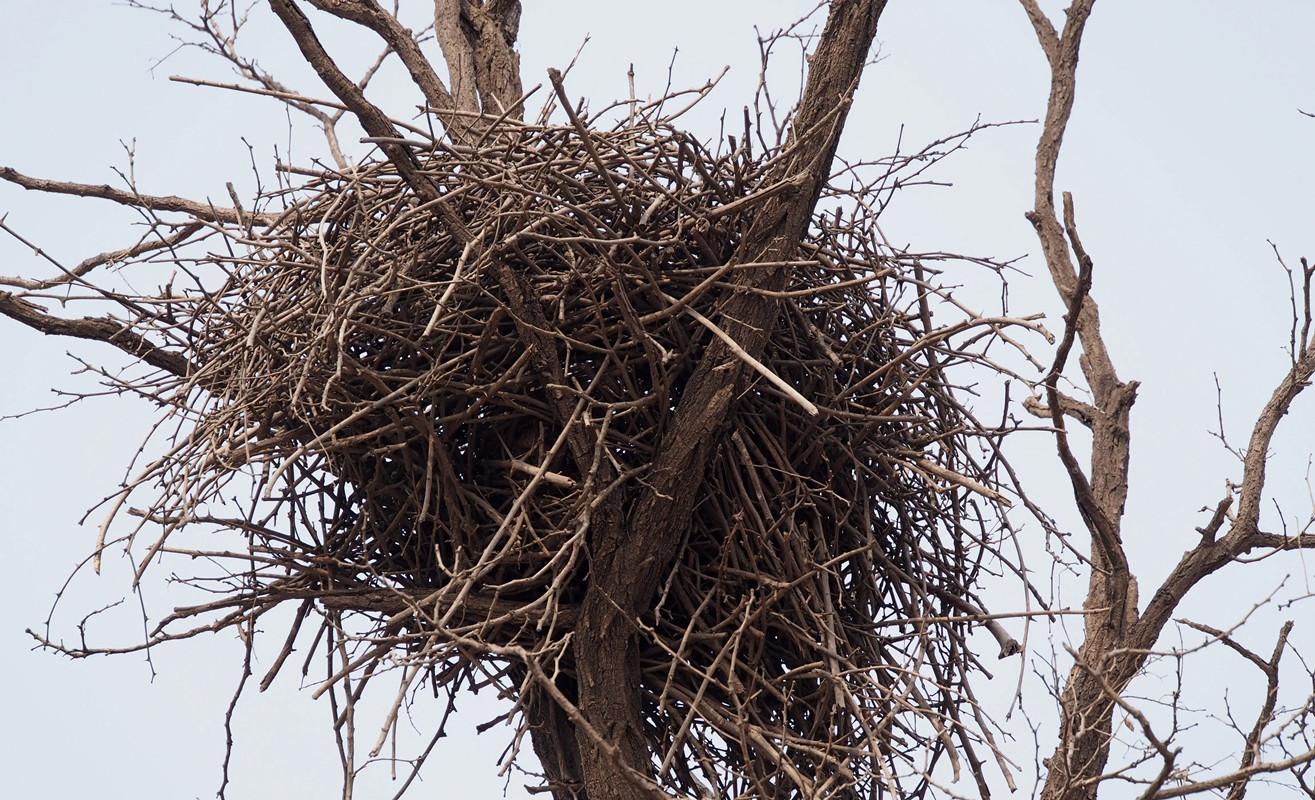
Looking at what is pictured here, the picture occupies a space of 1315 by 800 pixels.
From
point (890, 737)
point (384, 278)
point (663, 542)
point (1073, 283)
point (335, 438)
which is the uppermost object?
point (1073, 283)

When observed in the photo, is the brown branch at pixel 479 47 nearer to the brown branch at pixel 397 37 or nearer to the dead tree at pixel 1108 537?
the brown branch at pixel 397 37

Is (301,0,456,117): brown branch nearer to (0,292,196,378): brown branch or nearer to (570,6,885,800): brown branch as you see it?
(0,292,196,378): brown branch

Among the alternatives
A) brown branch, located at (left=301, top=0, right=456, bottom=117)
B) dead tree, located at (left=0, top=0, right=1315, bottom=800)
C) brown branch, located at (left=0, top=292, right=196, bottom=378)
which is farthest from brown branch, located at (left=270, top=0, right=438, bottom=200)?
brown branch, located at (left=301, top=0, right=456, bottom=117)

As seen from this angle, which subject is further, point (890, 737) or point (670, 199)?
point (890, 737)

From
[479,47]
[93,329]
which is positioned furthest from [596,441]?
[479,47]

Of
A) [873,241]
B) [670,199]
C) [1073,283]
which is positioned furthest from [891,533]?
[1073,283]

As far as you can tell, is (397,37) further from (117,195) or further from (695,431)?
(695,431)

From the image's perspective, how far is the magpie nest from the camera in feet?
6.21

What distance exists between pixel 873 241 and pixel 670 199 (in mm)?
474

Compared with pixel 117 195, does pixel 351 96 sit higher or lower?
lower

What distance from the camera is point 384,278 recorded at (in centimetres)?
188

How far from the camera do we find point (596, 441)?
189 centimetres

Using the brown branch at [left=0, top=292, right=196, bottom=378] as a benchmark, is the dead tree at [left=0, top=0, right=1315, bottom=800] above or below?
below

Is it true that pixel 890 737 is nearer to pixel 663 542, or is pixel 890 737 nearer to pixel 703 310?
pixel 663 542
